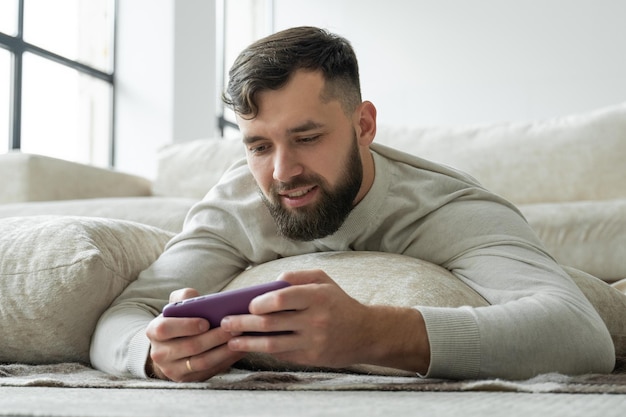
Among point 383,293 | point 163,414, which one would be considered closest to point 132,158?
point 383,293

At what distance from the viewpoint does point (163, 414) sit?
0.74 meters

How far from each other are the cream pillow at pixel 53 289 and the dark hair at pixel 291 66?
39 cm

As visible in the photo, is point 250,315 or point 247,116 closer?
point 250,315

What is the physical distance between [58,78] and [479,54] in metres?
3.56

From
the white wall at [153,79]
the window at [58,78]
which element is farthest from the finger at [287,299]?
the white wall at [153,79]

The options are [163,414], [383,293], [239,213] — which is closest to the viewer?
[163,414]

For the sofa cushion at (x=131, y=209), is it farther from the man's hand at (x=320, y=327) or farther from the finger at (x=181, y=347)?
the man's hand at (x=320, y=327)

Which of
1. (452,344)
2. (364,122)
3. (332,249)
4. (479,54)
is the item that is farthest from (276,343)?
(479,54)

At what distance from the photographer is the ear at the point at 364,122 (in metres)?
1.64

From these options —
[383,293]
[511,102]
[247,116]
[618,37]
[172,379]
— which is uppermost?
[618,37]

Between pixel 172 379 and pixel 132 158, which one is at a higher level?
pixel 132 158

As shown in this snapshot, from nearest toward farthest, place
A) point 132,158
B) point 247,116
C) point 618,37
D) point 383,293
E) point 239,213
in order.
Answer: point 383,293 → point 247,116 → point 239,213 → point 132,158 → point 618,37

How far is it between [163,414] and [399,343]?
450 mm

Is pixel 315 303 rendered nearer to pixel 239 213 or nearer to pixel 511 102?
pixel 239 213
